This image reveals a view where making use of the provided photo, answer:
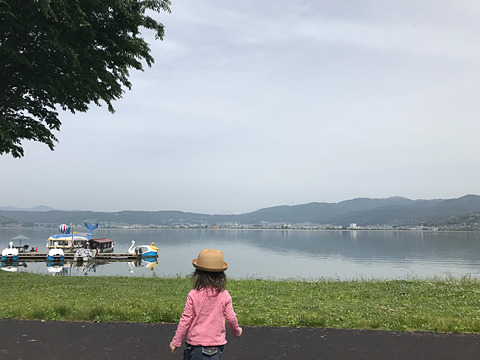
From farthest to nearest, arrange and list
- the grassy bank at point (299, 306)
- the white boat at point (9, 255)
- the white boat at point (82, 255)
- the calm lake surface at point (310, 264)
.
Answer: the white boat at point (82, 255), the white boat at point (9, 255), the calm lake surface at point (310, 264), the grassy bank at point (299, 306)

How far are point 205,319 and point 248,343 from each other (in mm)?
2466

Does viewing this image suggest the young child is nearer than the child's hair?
Yes

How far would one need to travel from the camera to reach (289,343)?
5.68m

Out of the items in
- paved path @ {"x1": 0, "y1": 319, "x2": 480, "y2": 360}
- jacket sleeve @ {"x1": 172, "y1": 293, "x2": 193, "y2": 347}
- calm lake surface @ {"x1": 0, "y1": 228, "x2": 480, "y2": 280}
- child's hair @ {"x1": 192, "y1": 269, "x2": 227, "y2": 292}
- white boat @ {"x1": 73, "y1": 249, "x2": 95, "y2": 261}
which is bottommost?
calm lake surface @ {"x1": 0, "y1": 228, "x2": 480, "y2": 280}

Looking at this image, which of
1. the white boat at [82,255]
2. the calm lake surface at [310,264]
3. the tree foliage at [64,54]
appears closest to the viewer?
the tree foliage at [64,54]

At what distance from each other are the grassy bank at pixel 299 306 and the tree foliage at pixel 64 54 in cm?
538

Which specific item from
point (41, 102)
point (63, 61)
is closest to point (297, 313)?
point (63, 61)

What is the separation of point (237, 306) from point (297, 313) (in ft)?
6.16

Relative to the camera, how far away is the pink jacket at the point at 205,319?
3.55m

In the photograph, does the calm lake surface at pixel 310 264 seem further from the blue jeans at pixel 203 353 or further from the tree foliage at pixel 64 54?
the blue jeans at pixel 203 353

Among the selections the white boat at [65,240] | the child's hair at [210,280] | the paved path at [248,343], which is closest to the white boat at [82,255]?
the white boat at [65,240]

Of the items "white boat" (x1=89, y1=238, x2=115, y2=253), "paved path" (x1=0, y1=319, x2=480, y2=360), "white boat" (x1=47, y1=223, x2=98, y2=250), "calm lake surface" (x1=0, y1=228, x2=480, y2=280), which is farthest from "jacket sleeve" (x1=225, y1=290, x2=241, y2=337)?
"white boat" (x1=89, y1=238, x2=115, y2=253)

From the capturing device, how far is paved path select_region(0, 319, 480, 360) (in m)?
5.13

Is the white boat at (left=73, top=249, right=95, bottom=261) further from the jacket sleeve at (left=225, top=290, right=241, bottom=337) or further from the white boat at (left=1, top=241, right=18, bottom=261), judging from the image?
the jacket sleeve at (left=225, top=290, right=241, bottom=337)
